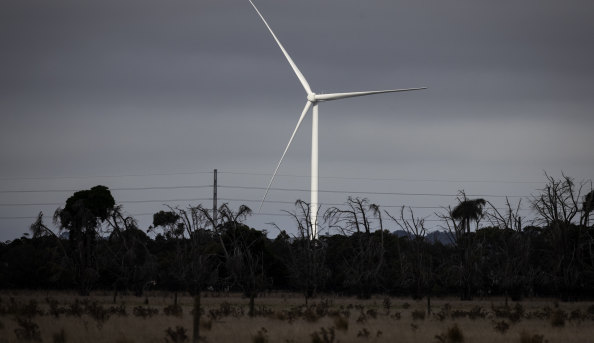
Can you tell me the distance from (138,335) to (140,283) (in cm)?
4071

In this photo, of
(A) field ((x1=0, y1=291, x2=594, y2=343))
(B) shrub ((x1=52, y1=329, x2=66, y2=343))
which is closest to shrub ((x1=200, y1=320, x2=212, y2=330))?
(A) field ((x1=0, y1=291, x2=594, y2=343))

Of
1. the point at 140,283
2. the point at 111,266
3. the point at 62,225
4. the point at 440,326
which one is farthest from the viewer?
the point at 62,225

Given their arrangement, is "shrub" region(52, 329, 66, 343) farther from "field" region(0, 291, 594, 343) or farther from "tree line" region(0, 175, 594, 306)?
"tree line" region(0, 175, 594, 306)

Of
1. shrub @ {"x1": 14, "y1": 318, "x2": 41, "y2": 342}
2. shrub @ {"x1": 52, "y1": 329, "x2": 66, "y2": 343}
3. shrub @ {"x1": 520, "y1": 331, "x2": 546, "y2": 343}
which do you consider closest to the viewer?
shrub @ {"x1": 52, "y1": 329, "x2": 66, "y2": 343}

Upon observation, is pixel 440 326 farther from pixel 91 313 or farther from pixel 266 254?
pixel 266 254

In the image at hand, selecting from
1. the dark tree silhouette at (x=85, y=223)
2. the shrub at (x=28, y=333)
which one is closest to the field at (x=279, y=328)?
the shrub at (x=28, y=333)

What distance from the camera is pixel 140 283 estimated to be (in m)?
70.4

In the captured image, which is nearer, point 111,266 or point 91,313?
point 91,313

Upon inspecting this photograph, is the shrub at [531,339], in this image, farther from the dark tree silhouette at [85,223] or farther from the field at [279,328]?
the dark tree silhouette at [85,223]

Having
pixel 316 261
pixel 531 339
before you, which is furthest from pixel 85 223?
pixel 531 339

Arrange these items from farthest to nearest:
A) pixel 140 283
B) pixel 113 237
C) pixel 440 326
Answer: pixel 113 237
pixel 140 283
pixel 440 326

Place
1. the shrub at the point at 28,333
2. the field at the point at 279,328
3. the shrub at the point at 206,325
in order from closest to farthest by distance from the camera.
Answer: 1. the shrub at the point at 28,333
2. the field at the point at 279,328
3. the shrub at the point at 206,325

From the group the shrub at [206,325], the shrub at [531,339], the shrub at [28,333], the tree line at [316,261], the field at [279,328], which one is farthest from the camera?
the tree line at [316,261]

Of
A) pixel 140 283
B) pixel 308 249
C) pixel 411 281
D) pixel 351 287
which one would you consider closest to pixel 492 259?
pixel 411 281
